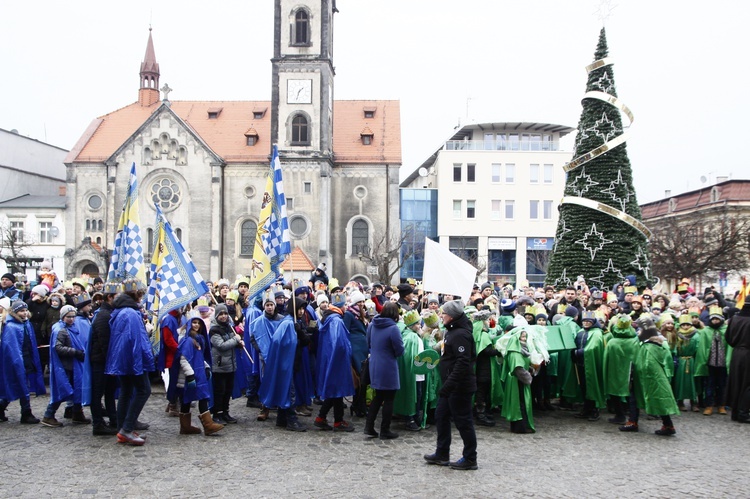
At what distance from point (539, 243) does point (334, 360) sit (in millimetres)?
44427

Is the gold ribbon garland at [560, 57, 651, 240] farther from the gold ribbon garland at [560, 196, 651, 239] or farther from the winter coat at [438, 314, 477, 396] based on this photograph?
the winter coat at [438, 314, 477, 396]

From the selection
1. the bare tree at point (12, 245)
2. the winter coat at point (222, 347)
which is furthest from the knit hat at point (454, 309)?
the bare tree at point (12, 245)

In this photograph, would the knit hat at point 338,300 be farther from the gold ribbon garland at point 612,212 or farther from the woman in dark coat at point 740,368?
the gold ribbon garland at point 612,212

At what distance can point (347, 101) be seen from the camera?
5069 cm

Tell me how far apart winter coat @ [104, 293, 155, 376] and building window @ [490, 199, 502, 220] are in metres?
45.5

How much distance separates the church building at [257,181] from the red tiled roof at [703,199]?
884 inches

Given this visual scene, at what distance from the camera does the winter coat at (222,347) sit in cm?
964

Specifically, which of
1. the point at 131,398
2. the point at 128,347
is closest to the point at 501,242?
the point at 131,398

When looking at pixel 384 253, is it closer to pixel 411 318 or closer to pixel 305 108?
pixel 305 108

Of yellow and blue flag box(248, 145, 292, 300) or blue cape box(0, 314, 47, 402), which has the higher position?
yellow and blue flag box(248, 145, 292, 300)

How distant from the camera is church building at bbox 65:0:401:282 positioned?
44500 millimetres

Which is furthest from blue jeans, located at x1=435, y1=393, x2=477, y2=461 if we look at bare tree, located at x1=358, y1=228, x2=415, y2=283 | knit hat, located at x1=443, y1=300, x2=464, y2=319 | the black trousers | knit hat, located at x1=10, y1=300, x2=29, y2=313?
bare tree, located at x1=358, y1=228, x2=415, y2=283

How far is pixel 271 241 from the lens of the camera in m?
10.8

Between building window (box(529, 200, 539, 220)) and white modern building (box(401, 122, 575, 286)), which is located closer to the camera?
white modern building (box(401, 122, 575, 286))
